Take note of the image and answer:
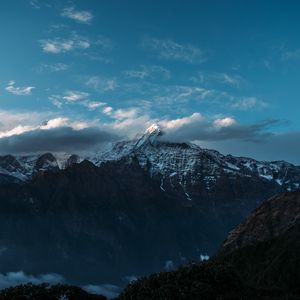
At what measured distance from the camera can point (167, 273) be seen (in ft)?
284

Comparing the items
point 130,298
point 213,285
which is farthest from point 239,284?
point 130,298

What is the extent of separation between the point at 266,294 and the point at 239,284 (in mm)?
5973

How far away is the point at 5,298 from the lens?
2906 inches

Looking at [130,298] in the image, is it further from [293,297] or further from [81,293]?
[293,297]

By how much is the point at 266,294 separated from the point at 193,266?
37.1 feet

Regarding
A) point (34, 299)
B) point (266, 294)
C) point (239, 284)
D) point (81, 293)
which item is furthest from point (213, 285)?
point (34, 299)

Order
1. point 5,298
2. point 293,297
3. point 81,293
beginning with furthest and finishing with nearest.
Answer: point 293,297 → point 81,293 → point 5,298

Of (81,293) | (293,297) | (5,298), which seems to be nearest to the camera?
(5,298)

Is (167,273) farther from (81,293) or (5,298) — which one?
(5,298)

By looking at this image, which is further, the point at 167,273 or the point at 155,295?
the point at 167,273

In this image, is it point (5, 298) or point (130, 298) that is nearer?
point (5, 298)

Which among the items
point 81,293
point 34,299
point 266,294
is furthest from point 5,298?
point 266,294

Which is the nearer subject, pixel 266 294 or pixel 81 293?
pixel 81 293

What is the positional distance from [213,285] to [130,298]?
448 inches
